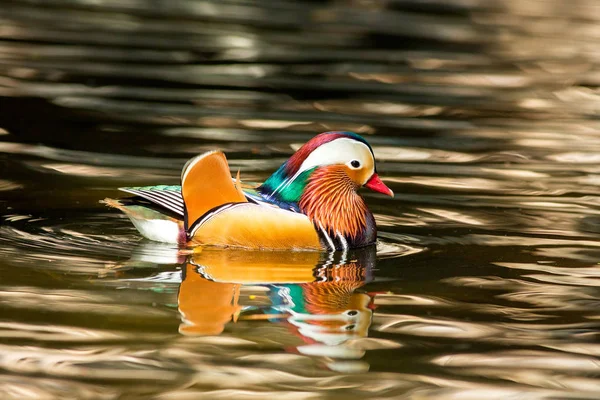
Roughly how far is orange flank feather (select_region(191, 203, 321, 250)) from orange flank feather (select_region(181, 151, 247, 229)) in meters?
0.08

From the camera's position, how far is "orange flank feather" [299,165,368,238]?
366 inches

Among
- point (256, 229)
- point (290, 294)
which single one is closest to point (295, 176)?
point (256, 229)

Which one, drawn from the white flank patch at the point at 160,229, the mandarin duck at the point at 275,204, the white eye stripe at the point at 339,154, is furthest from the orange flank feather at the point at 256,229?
the white eye stripe at the point at 339,154

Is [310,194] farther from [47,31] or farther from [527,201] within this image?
[47,31]

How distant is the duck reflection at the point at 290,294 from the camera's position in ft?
24.1

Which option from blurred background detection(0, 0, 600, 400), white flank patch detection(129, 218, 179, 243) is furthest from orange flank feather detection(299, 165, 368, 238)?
white flank patch detection(129, 218, 179, 243)

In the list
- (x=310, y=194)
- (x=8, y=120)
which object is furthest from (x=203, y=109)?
(x=310, y=194)

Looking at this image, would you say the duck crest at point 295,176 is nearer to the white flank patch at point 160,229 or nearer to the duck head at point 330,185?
the duck head at point 330,185

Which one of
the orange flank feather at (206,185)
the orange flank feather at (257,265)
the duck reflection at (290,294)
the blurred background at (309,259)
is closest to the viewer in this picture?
the blurred background at (309,259)

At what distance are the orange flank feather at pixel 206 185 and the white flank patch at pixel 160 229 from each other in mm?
153

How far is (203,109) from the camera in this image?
15.1m

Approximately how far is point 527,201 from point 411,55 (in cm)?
956

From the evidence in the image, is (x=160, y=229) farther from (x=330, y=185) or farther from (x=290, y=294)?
(x=290, y=294)

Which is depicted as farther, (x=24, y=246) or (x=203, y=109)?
(x=203, y=109)
